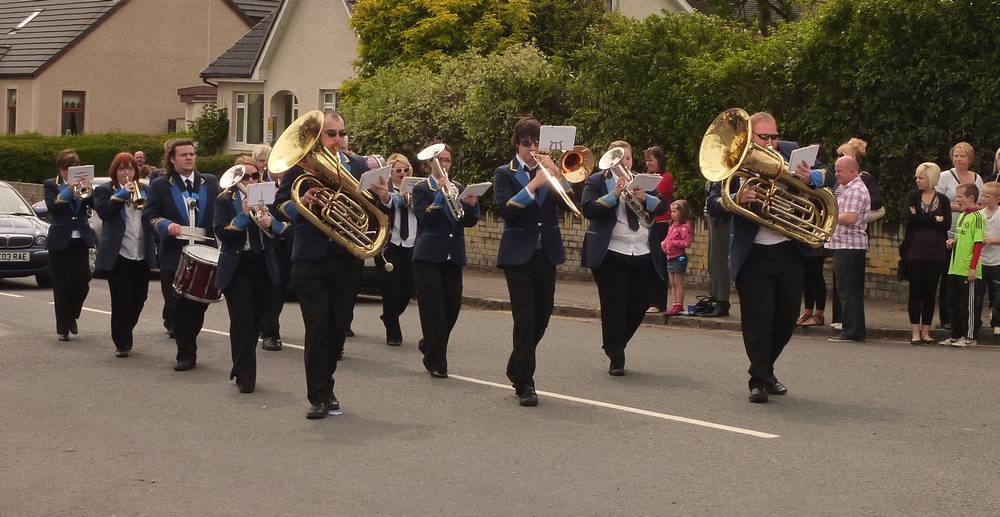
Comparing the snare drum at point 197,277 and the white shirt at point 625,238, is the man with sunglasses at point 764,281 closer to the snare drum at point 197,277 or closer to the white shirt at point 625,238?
the white shirt at point 625,238

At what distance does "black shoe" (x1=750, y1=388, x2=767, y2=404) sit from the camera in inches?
392

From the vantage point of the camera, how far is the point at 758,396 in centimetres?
995

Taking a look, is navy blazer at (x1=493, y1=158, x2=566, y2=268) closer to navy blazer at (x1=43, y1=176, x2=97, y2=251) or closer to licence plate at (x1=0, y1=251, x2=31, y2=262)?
navy blazer at (x1=43, y1=176, x2=97, y2=251)

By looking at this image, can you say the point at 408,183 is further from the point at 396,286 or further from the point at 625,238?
the point at 625,238

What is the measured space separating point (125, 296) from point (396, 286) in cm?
243

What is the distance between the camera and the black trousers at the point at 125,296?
12578 mm

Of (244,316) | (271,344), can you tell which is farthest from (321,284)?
(271,344)

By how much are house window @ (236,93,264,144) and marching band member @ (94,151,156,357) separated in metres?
27.7

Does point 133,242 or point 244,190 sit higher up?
point 244,190

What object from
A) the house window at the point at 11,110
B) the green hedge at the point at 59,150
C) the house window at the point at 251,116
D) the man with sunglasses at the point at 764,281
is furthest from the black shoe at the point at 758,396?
the house window at the point at 11,110

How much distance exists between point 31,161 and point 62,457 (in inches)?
1284

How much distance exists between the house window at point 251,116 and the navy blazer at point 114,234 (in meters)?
27.7

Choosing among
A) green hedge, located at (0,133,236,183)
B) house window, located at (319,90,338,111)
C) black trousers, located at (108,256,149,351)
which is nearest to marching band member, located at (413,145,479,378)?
black trousers, located at (108,256,149,351)

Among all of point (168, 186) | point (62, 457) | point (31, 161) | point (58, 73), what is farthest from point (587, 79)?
point (58, 73)
